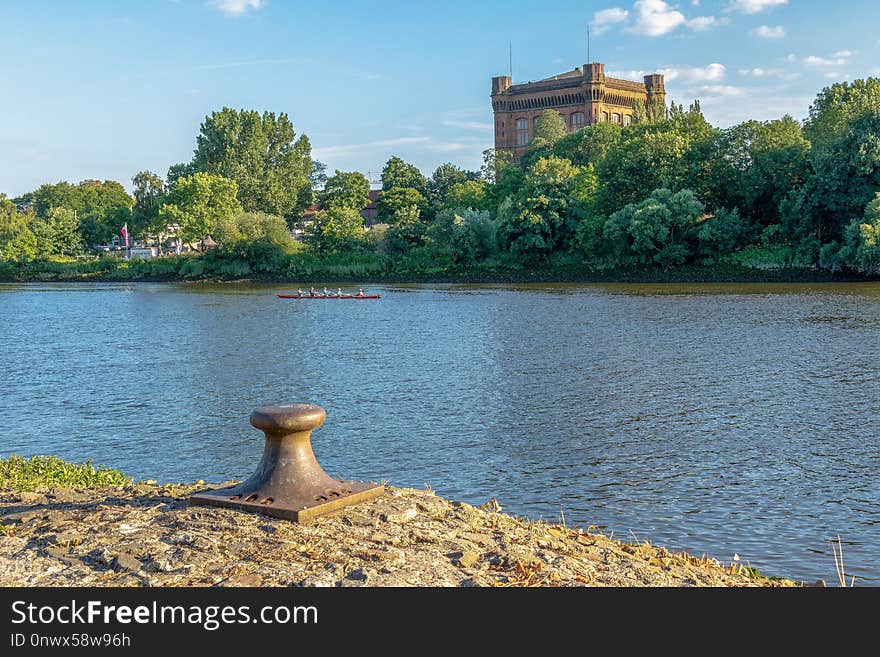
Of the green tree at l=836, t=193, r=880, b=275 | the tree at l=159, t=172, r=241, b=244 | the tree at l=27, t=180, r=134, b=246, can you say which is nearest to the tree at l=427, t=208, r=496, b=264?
the tree at l=159, t=172, r=241, b=244

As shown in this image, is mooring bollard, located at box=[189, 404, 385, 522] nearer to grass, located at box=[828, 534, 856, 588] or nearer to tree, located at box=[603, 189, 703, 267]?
grass, located at box=[828, 534, 856, 588]

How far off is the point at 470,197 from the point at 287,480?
9861cm

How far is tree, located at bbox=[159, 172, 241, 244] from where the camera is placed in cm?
10938

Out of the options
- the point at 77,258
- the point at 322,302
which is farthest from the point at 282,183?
the point at 322,302

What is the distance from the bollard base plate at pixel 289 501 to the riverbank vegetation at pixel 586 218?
61020 mm

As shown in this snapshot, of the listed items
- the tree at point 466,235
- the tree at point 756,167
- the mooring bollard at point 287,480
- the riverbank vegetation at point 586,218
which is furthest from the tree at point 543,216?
the mooring bollard at point 287,480

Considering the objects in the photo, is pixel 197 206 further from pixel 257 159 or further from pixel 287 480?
pixel 287 480

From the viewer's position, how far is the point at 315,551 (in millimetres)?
7676

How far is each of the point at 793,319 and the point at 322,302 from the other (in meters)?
34.0

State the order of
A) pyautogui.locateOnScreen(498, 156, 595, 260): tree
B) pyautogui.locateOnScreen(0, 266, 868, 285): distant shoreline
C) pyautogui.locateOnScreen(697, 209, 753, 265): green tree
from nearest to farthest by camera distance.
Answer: pyautogui.locateOnScreen(0, 266, 868, 285): distant shoreline → pyautogui.locateOnScreen(697, 209, 753, 265): green tree → pyautogui.locateOnScreen(498, 156, 595, 260): tree

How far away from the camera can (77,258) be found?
126 meters

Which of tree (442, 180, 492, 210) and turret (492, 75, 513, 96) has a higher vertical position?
turret (492, 75, 513, 96)

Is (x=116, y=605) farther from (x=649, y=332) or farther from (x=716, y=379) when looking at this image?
(x=649, y=332)

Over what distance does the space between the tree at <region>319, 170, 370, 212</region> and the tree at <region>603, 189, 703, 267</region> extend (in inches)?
1986
